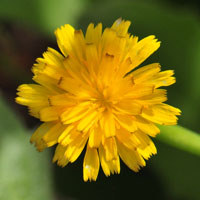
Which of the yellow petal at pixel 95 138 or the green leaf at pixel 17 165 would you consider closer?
the yellow petal at pixel 95 138

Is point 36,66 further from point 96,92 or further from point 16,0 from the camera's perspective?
point 16,0

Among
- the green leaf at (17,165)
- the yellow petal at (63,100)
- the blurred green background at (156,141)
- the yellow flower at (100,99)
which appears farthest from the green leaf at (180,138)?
the green leaf at (17,165)

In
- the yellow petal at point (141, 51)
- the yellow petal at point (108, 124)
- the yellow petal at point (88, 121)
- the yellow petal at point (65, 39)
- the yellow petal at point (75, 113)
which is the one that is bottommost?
the yellow petal at point (108, 124)

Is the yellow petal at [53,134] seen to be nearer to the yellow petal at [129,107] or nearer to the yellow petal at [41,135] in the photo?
the yellow petal at [41,135]

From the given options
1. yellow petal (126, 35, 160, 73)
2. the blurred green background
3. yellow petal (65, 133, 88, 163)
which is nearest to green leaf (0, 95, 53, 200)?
the blurred green background

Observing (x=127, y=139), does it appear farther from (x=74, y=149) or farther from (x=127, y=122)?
(x=74, y=149)

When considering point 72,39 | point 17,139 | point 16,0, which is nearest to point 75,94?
point 72,39

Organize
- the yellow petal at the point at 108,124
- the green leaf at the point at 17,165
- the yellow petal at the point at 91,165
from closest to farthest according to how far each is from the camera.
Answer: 1. the yellow petal at the point at 108,124
2. the yellow petal at the point at 91,165
3. the green leaf at the point at 17,165
